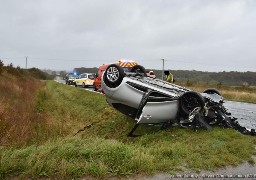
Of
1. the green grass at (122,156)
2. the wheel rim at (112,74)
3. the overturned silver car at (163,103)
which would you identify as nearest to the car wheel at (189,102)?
the overturned silver car at (163,103)

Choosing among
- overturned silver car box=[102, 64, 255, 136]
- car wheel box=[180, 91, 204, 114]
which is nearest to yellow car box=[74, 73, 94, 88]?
overturned silver car box=[102, 64, 255, 136]

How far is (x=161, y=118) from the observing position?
882 centimetres

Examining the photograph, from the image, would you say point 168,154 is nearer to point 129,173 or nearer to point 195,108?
point 129,173

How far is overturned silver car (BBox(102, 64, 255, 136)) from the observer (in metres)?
8.55

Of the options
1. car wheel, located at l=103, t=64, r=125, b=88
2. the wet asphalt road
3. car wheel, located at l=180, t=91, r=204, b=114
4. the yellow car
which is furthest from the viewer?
the yellow car

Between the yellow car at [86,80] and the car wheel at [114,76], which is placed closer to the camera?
the car wheel at [114,76]

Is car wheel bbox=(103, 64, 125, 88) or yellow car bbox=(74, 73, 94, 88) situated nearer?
car wheel bbox=(103, 64, 125, 88)

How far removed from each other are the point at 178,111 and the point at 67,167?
463 cm

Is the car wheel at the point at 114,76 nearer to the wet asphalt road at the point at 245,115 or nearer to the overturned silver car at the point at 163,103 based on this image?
the overturned silver car at the point at 163,103

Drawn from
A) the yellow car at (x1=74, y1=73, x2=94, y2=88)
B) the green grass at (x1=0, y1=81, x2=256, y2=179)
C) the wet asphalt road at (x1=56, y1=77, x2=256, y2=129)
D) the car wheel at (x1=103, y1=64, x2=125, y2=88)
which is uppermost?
the car wheel at (x1=103, y1=64, x2=125, y2=88)

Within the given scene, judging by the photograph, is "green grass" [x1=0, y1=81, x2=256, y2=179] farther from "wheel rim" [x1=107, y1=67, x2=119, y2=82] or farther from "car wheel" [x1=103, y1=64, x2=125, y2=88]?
"wheel rim" [x1=107, y1=67, x2=119, y2=82]

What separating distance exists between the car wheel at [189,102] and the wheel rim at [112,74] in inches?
80.4

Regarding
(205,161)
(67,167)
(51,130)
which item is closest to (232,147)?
(205,161)

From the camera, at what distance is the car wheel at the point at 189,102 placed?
8470 millimetres
